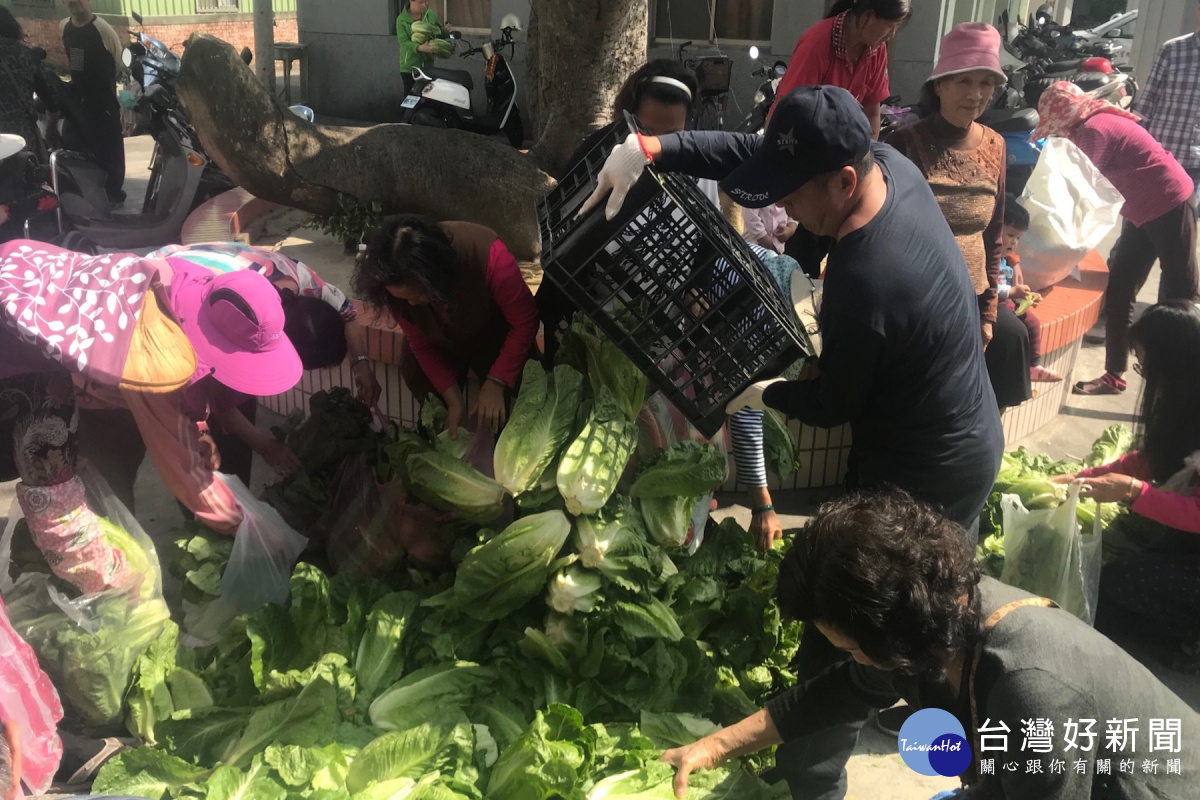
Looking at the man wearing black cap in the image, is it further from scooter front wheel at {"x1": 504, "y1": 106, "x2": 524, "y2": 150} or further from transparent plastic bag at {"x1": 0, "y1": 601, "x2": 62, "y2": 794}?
scooter front wheel at {"x1": 504, "y1": 106, "x2": 524, "y2": 150}

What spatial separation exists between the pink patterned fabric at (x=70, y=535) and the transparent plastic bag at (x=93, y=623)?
5 centimetres

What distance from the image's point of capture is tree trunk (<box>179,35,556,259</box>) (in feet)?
17.0

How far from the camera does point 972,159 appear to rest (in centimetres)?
349

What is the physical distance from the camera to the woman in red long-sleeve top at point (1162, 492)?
291 centimetres

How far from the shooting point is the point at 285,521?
3.25 meters

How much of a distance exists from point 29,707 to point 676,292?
79.6 inches

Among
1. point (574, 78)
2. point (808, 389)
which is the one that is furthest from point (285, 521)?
point (574, 78)

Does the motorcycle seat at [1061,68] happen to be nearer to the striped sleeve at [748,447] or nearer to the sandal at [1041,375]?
the sandal at [1041,375]

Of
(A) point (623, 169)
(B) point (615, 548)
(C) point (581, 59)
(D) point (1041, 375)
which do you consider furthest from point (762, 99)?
(B) point (615, 548)

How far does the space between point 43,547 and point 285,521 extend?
79 cm

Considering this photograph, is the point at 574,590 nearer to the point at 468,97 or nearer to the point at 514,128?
the point at 468,97

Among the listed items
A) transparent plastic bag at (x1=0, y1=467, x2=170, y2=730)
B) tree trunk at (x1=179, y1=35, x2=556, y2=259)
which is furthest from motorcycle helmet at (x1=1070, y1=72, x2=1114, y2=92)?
transparent plastic bag at (x1=0, y1=467, x2=170, y2=730)

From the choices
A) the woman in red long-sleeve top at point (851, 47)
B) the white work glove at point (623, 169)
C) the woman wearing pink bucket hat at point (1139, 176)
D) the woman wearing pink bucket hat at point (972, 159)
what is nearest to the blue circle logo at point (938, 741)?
the white work glove at point (623, 169)

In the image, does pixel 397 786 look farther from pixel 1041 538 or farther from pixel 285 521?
pixel 1041 538
